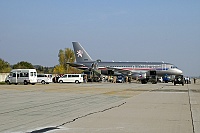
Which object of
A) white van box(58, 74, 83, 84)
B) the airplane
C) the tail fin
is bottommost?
white van box(58, 74, 83, 84)

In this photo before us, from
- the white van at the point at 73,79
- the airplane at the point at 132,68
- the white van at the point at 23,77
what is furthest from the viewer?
the airplane at the point at 132,68

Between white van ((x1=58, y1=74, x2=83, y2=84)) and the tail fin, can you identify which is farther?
the tail fin

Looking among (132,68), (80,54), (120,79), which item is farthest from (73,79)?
(80,54)

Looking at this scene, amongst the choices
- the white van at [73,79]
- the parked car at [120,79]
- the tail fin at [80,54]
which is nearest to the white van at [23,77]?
the white van at [73,79]

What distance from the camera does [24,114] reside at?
14.9 meters

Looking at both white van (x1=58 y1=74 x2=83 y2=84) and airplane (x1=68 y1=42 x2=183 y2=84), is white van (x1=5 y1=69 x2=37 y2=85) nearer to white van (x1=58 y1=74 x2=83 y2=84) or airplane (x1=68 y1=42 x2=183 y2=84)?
white van (x1=58 y1=74 x2=83 y2=84)

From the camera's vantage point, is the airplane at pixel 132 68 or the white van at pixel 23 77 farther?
the airplane at pixel 132 68

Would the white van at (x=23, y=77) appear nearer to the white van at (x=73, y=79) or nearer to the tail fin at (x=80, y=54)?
the white van at (x=73, y=79)

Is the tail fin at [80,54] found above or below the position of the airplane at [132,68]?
above

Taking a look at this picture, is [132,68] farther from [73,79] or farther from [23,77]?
[23,77]

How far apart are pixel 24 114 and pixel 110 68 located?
69195 millimetres

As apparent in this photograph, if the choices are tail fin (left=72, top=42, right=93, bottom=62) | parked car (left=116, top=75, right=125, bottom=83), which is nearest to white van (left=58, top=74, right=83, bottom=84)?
parked car (left=116, top=75, right=125, bottom=83)

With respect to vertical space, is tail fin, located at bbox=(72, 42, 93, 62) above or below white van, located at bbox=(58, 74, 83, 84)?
above

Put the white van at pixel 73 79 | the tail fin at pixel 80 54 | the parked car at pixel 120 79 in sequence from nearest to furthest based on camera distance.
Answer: the white van at pixel 73 79, the parked car at pixel 120 79, the tail fin at pixel 80 54
